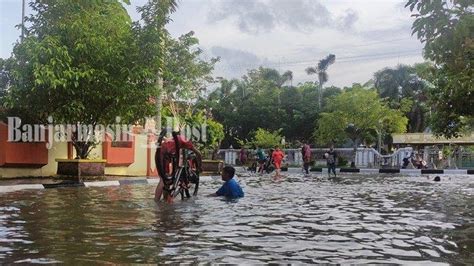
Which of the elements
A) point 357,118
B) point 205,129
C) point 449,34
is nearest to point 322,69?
point 357,118

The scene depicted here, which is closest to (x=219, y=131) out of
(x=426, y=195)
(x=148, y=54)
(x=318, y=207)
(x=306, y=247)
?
(x=148, y=54)

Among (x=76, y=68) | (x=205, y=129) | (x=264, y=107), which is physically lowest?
(x=205, y=129)

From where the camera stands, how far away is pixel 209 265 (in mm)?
5656

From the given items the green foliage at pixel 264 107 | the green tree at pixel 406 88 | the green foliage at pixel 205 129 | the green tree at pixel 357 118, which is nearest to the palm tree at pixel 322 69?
the green foliage at pixel 264 107

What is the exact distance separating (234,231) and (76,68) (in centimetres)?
1230

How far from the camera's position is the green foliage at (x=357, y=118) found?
51.9 m

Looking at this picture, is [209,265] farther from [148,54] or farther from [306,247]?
[148,54]

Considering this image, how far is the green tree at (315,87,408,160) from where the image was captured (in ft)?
170

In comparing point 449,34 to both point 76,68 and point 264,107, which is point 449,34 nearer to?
point 76,68

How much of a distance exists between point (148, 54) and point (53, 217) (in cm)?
1159

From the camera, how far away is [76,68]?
1861 centimetres

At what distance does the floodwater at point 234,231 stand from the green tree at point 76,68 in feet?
20.7

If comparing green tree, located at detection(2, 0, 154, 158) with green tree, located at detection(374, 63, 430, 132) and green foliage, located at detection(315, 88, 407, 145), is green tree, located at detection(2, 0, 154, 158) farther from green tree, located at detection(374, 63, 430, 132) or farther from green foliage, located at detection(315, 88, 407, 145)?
green tree, located at detection(374, 63, 430, 132)

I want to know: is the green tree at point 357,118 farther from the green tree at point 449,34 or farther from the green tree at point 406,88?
the green tree at point 449,34
